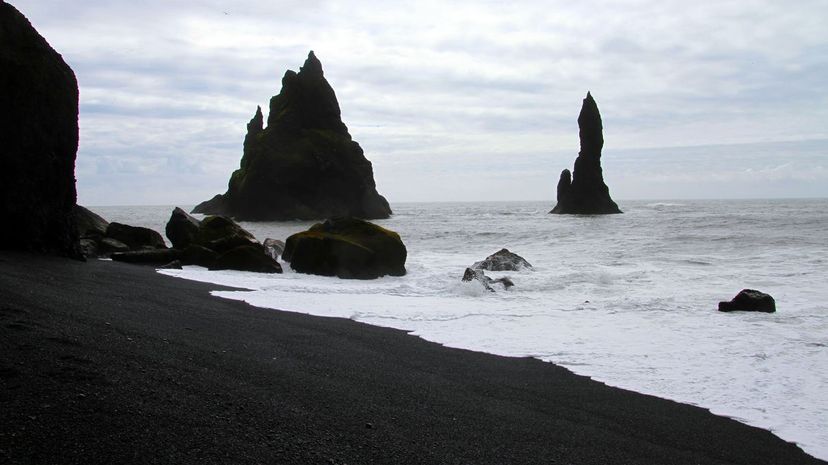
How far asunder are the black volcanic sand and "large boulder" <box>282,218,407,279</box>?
8.31 metres

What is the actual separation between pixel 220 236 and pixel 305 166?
51.4 metres

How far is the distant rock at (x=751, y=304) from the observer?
34.6ft

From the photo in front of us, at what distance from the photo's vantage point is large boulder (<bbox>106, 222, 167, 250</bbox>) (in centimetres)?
1880

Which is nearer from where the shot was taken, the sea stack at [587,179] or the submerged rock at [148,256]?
the submerged rock at [148,256]

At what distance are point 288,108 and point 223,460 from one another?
234 ft

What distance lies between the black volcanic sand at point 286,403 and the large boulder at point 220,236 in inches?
374

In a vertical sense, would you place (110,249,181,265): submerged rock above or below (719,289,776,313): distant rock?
above

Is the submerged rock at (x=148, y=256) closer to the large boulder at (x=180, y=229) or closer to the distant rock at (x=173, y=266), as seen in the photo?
the distant rock at (x=173, y=266)

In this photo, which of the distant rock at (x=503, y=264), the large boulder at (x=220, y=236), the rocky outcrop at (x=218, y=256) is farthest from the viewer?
the distant rock at (x=503, y=264)

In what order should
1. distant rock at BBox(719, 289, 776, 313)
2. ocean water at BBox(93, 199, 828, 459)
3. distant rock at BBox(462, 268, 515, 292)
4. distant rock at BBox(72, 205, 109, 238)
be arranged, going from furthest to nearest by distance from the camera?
distant rock at BBox(72, 205, 109, 238) < distant rock at BBox(462, 268, 515, 292) < distant rock at BBox(719, 289, 776, 313) < ocean water at BBox(93, 199, 828, 459)

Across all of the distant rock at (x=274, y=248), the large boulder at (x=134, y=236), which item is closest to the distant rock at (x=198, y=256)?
the large boulder at (x=134, y=236)

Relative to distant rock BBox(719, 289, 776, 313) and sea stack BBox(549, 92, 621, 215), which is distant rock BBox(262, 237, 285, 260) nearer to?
distant rock BBox(719, 289, 776, 313)

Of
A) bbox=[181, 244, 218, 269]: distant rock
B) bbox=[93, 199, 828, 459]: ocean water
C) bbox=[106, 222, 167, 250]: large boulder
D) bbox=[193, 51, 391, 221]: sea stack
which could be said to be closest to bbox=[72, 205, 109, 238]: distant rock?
bbox=[106, 222, 167, 250]: large boulder

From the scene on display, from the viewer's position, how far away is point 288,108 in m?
71.4
